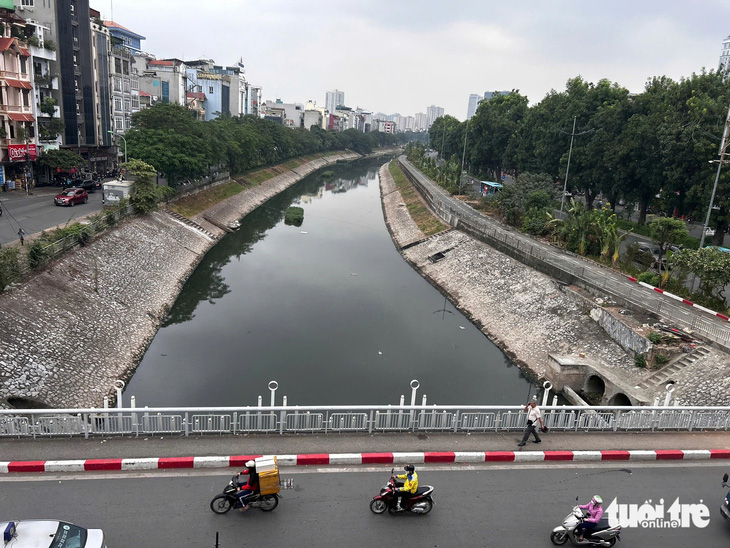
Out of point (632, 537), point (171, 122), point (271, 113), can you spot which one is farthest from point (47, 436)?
point (271, 113)

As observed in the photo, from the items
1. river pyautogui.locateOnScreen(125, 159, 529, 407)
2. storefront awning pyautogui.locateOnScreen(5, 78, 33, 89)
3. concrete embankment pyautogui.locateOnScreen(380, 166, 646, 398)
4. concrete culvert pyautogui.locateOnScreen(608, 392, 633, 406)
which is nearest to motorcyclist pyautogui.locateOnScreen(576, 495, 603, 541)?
river pyautogui.locateOnScreen(125, 159, 529, 407)

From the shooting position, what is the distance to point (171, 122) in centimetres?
5078

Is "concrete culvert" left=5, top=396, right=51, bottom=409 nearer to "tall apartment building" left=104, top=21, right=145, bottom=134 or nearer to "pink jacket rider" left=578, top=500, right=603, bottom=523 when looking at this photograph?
"pink jacket rider" left=578, top=500, right=603, bottom=523

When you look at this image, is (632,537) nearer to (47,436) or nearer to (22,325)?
(47,436)

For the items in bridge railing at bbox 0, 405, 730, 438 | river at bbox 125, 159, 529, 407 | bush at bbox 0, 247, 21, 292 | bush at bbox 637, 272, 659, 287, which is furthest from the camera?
bush at bbox 637, 272, 659, 287

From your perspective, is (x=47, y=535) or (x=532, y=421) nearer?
(x=47, y=535)

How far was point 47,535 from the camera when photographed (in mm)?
8367

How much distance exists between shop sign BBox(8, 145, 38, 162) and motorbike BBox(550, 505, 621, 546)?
2003 inches

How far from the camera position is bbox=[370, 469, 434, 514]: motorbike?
35.2 feet

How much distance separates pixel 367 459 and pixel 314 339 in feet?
55.1

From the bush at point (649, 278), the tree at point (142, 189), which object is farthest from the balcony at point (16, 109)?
the bush at point (649, 278)

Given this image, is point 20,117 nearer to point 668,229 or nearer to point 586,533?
point 668,229

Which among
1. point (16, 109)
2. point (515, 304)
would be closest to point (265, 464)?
point (515, 304)

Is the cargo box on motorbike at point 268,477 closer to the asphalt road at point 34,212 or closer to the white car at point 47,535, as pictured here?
the white car at point 47,535
